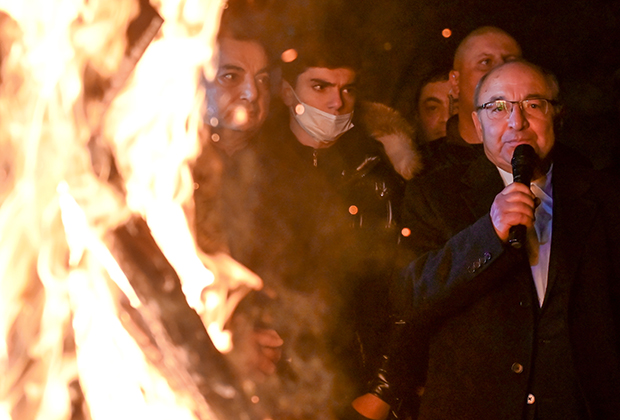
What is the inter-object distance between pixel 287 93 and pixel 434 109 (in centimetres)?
96

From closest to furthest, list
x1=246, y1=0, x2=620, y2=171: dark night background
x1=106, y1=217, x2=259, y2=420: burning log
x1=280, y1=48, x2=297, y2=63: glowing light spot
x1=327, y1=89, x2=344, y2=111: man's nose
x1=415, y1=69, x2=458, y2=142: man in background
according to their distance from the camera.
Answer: x1=106, y1=217, x2=259, y2=420: burning log < x1=327, y1=89, x2=344, y2=111: man's nose < x1=280, y1=48, x2=297, y2=63: glowing light spot < x1=415, y1=69, x2=458, y2=142: man in background < x1=246, y1=0, x2=620, y2=171: dark night background

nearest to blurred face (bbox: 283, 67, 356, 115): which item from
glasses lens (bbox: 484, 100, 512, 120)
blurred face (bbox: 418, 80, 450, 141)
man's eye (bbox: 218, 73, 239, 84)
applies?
man's eye (bbox: 218, 73, 239, 84)

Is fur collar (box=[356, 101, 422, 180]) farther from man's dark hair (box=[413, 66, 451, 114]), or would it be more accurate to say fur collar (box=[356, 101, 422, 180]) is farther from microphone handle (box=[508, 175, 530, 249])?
microphone handle (box=[508, 175, 530, 249])

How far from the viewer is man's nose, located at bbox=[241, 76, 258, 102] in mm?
2852

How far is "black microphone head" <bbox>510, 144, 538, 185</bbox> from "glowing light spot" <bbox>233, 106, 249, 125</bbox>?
4.49ft

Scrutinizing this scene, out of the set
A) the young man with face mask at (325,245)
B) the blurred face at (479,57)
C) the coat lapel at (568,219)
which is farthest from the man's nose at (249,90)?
the coat lapel at (568,219)

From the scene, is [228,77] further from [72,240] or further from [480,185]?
[480,185]

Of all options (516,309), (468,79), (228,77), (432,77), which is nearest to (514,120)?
(516,309)

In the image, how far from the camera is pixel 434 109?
3441mm

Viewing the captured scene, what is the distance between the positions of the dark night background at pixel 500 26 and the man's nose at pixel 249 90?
2.30 feet

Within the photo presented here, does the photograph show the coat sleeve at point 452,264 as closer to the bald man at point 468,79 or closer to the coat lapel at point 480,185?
the coat lapel at point 480,185

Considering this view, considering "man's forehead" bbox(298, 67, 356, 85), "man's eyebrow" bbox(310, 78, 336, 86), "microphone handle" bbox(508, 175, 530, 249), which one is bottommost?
"man's eyebrow" bbox(310, 78, 336, 86)

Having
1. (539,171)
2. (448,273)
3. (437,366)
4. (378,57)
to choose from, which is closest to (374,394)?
(437,366)

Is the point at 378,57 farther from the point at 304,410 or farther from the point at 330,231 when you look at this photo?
the point at 304,410
